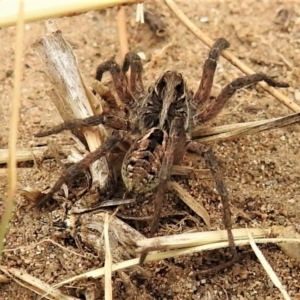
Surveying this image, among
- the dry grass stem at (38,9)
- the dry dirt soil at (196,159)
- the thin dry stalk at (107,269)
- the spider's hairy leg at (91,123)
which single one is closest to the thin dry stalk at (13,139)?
the dry grass stem at (38,9)

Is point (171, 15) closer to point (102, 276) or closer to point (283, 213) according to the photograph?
point (283, 213)

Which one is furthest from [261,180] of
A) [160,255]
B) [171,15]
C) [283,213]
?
[171,15]

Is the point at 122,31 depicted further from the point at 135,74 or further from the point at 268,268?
the point at 268,268

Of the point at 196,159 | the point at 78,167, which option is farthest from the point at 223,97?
the point at 78,167

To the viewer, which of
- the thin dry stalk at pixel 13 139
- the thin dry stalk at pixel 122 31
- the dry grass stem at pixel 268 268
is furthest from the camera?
the thin dry stalk at pixel 122 31

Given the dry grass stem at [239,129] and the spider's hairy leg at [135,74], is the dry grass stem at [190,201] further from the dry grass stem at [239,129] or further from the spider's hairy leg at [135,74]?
the spider's hairy leg at [135,74]

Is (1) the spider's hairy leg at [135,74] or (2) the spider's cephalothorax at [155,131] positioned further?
(1) the spider's hairy leg at [135,74]

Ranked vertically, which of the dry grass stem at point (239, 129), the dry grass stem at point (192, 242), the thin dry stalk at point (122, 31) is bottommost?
the dry grass stem at point (192, 242)
